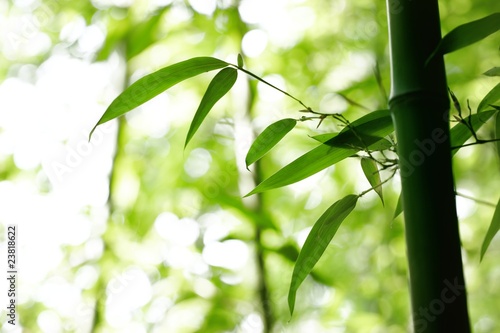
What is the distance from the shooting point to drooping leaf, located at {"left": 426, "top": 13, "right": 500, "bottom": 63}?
49cm

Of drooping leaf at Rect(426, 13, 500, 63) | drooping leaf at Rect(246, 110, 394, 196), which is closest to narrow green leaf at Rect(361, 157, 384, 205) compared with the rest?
drooping leaf at Rect(246, 110, 394, 196)

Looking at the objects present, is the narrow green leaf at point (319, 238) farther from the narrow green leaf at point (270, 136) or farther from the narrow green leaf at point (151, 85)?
the narrow green leaf at point (151, 85)

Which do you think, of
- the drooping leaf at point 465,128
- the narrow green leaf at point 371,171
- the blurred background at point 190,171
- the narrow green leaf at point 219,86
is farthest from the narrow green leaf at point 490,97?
the blurred background at point 190,171

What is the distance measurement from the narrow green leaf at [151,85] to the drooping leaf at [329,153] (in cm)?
14

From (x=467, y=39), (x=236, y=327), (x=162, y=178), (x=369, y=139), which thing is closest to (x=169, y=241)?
(x=162, y=178)

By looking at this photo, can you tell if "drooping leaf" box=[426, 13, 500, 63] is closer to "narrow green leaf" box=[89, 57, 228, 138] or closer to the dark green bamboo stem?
the dark green bamboo stem

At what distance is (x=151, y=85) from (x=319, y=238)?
0.24 m

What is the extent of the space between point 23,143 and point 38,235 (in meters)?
0.34

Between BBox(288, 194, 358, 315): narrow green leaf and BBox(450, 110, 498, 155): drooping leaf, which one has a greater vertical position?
BBox(450, 110, 498, 155): drooping leaf

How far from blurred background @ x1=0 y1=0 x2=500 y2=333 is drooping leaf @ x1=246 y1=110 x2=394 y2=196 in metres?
0.56

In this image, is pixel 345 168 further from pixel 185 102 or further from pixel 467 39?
pixel 467 39

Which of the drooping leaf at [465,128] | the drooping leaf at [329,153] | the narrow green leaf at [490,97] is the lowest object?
the drooping leaf at [329,153]

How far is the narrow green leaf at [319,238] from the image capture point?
588mm

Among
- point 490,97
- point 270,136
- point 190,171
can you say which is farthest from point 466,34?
point 190,171
